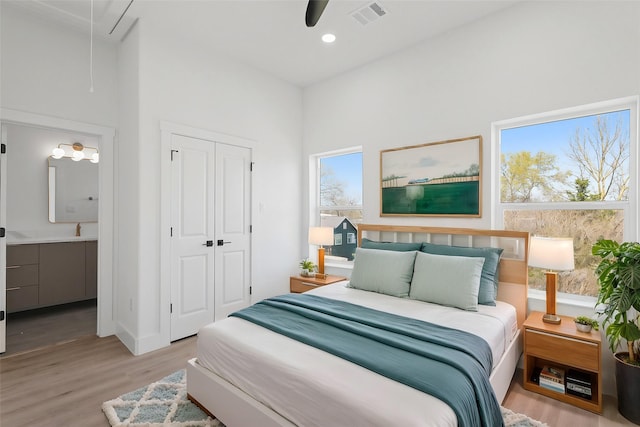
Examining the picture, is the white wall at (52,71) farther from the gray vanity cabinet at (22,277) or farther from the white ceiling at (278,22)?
the gray vanity cabinet at (22,277)

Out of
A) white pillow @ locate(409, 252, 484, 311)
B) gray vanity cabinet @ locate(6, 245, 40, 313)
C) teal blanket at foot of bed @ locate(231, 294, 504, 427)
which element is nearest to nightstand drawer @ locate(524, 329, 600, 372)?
white pillow @ locate(409, 252, 484, 311)

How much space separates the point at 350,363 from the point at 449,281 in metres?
1.31

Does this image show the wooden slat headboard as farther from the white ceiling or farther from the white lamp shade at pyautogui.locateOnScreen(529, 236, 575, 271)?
the white ceiling

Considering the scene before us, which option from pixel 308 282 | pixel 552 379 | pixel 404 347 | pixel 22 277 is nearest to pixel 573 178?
pixel 552 379

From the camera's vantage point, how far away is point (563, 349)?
2203 mm

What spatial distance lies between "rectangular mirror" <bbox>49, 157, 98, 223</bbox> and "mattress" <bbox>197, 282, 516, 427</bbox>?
3.91 meters

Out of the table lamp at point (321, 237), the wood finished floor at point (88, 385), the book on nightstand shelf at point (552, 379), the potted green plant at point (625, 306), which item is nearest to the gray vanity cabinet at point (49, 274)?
the wood finished floor at point (88, 385)

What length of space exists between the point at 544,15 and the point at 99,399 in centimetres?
447

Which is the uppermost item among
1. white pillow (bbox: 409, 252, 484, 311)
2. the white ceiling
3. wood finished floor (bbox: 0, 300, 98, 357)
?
the white ceiling

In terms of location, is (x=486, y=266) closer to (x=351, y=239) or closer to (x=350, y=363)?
(x=350, y=363)

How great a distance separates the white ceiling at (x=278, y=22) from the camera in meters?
2.80

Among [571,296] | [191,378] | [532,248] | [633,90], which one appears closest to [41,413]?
[191,378]

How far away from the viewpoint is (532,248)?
2461mm

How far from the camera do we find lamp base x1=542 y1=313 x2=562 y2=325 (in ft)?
7.75
